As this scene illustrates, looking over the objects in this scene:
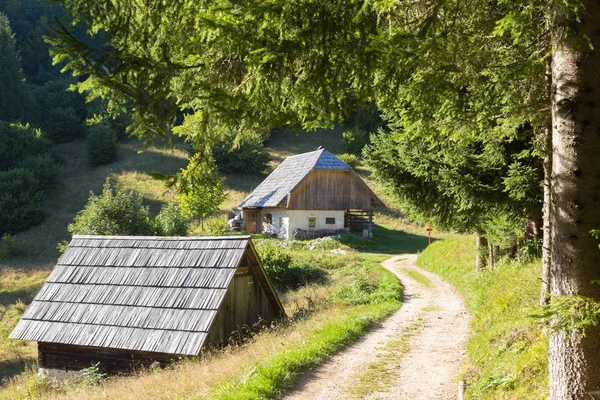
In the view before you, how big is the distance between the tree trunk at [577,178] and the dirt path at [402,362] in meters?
3.58

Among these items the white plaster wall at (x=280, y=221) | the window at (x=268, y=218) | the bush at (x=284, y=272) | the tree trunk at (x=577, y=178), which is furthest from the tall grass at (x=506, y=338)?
the window at (x=268, y=218)

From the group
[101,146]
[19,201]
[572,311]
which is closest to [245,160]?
[101,146]

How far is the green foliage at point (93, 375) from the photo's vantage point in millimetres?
13758

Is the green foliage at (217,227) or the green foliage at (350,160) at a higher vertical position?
the green foliage at (350,160)

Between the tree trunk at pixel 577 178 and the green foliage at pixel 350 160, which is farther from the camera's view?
the green foliage at pixel 350 160

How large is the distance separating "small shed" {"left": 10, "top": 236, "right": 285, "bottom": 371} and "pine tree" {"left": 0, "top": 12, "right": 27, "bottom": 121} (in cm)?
5383

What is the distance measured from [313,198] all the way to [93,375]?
1053 inches

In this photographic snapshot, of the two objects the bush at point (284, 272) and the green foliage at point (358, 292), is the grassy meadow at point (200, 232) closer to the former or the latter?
the green foliage at point (358, 292)

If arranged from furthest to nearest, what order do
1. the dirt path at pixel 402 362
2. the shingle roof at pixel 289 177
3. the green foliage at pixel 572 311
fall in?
the shingle roof at pixel 289 177 → the dirt path at pixel 402 362 → the green foliage at pixel 572 311

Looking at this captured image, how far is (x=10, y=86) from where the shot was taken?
62.8m

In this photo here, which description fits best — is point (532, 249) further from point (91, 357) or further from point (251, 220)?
point (251, 220)

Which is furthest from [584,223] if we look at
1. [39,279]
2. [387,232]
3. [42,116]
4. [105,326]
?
[42,116]

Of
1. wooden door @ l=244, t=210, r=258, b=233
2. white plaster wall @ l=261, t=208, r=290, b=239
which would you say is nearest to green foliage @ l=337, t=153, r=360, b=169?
wooden door @ l=244, t=210, r=258, b=233

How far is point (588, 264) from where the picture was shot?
458 centimetres
